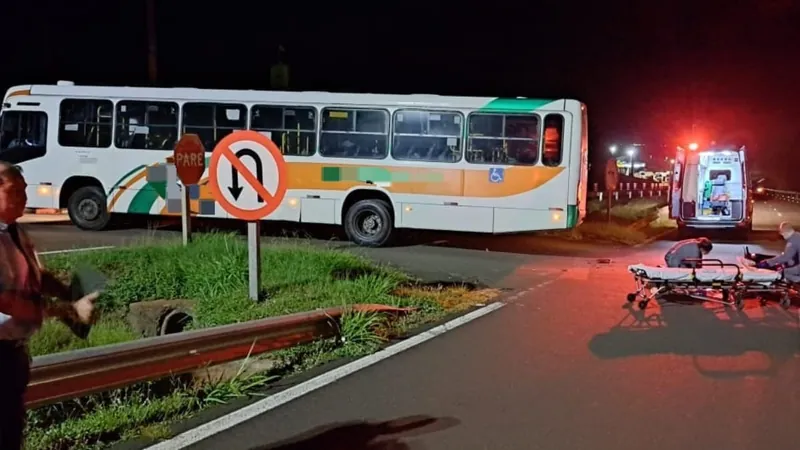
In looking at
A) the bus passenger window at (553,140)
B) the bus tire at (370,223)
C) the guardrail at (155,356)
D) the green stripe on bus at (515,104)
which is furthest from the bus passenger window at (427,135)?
the guardrail at (155,356)

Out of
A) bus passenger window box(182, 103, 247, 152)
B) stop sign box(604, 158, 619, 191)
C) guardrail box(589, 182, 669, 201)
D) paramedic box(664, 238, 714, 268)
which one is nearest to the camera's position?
paramedic box(664, 238, 714, 268)

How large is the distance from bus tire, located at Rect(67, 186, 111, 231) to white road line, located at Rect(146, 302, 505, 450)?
10438mm

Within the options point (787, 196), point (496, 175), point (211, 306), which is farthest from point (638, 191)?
point (211, 306)

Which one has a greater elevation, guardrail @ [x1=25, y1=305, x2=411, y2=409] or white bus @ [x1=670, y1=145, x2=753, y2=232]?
white bus @ [x1=670, y1=145, x2=753, y2=232]

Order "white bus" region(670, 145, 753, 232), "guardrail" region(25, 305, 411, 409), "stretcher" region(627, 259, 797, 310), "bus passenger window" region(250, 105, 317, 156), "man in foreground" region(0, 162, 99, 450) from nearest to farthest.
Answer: "man in foreground" region(0, 162, 99, 450), "guardrail" region(25, 305, 411, 409), "stretcher" region(627, 259, 797, 310), "bus passenger window" region(250, 105, 317, 156), "white bus" region(670, 145, 753, 232)

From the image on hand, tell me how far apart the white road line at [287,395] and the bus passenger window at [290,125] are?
8165mm

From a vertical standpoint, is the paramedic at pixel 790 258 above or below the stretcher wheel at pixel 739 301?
above

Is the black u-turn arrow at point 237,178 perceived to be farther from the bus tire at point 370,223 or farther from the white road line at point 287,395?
the bus tire at point 370,223

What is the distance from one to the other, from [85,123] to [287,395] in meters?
12.7

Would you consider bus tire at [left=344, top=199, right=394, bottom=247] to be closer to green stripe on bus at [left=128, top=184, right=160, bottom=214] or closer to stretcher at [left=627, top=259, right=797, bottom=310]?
green stripe on bus at [left=128, top=184, right=160, bottom=214]

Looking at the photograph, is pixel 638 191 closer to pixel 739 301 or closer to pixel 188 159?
pixel 739 301

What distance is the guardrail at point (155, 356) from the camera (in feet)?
16.3

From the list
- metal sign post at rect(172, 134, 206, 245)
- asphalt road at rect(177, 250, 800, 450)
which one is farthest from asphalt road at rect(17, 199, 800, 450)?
metal sign post at rect(172, 134, 206, 245)

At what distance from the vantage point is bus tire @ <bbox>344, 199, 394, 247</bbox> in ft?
53.2
